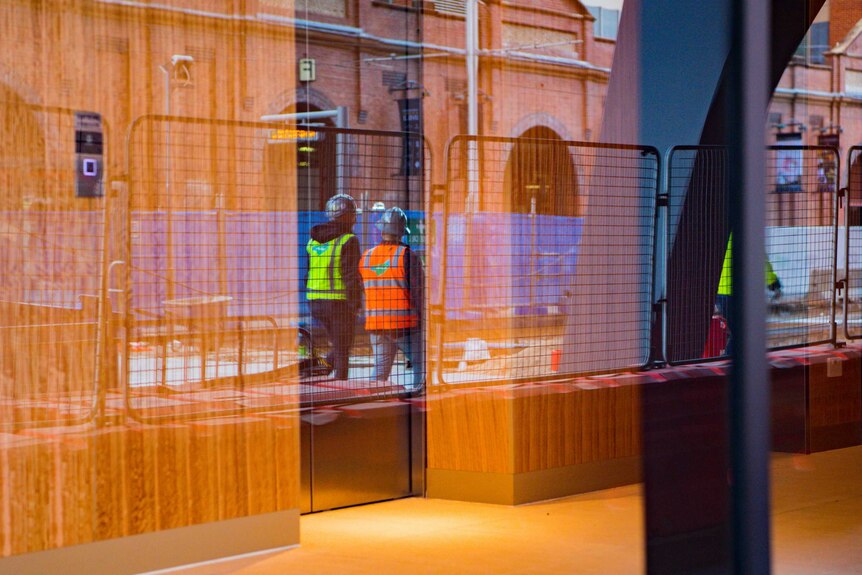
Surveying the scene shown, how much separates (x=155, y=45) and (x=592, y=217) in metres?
1.92

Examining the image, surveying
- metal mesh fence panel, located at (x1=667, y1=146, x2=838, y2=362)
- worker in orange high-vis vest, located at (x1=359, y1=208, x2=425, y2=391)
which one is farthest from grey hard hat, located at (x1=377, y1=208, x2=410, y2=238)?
metal mesh fence panel, located at (x1=667, y1=146, x2=838, y2=362)

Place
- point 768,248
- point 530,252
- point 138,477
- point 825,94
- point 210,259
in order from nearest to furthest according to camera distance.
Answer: point 768,248 < point 138,477 < point 210,259 < point 530,252 < point 825,94

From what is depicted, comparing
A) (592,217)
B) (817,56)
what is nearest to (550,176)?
(592,217)

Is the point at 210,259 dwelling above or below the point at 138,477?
above

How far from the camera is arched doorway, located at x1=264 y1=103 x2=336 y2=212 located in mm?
3803

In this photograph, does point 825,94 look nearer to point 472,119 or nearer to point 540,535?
point 472,119

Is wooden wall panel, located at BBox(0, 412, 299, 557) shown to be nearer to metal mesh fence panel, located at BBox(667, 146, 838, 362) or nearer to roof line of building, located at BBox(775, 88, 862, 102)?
metal mesh fence panel, located at BBox(667, 146, 838, 362)

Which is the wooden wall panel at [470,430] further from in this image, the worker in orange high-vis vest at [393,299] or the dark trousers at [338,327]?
the dark trousers at [338,327]

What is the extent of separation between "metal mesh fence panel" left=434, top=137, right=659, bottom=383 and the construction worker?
1.23 ft

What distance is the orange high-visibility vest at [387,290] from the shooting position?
4.66 m

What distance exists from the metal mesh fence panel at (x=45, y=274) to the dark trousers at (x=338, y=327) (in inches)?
48.4

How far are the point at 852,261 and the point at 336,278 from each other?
247 centimetres

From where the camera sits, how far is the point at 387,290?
15.5ft

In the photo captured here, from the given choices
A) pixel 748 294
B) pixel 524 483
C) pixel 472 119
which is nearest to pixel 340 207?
pixel 472 119
